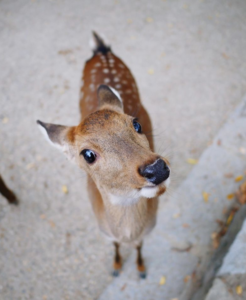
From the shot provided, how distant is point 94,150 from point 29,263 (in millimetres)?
2160

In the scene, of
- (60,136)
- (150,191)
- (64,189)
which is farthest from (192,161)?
(150,191)

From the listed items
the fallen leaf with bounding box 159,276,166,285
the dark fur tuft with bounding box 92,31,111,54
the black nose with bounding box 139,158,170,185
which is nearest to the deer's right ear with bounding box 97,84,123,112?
the black nose with bounding box 139,158,170,185

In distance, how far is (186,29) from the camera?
209 inches

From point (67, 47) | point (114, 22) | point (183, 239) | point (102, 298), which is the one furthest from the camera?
point (114, 22)

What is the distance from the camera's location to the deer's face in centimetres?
154

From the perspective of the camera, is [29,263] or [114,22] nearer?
[29,263]

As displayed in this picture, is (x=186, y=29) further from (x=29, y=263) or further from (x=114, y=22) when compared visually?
(x=29, y=263)

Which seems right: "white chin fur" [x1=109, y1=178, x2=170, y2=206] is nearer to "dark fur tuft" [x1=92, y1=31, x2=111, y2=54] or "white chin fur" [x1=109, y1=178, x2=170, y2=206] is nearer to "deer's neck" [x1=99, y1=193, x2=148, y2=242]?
"deer's neck" [x1=99, y1=193, x2=148, y2=242]

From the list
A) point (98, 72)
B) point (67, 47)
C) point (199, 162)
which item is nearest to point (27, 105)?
point (67, 47)

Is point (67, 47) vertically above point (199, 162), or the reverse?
point (67, 47)

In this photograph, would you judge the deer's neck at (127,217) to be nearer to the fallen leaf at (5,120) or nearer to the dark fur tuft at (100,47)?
the dark fur tuft at (100,47)

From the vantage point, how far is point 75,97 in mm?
4430

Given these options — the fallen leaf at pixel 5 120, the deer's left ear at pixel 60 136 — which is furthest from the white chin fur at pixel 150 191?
the fallen leaf at pixel 5 120

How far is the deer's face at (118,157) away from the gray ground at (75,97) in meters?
0.76
